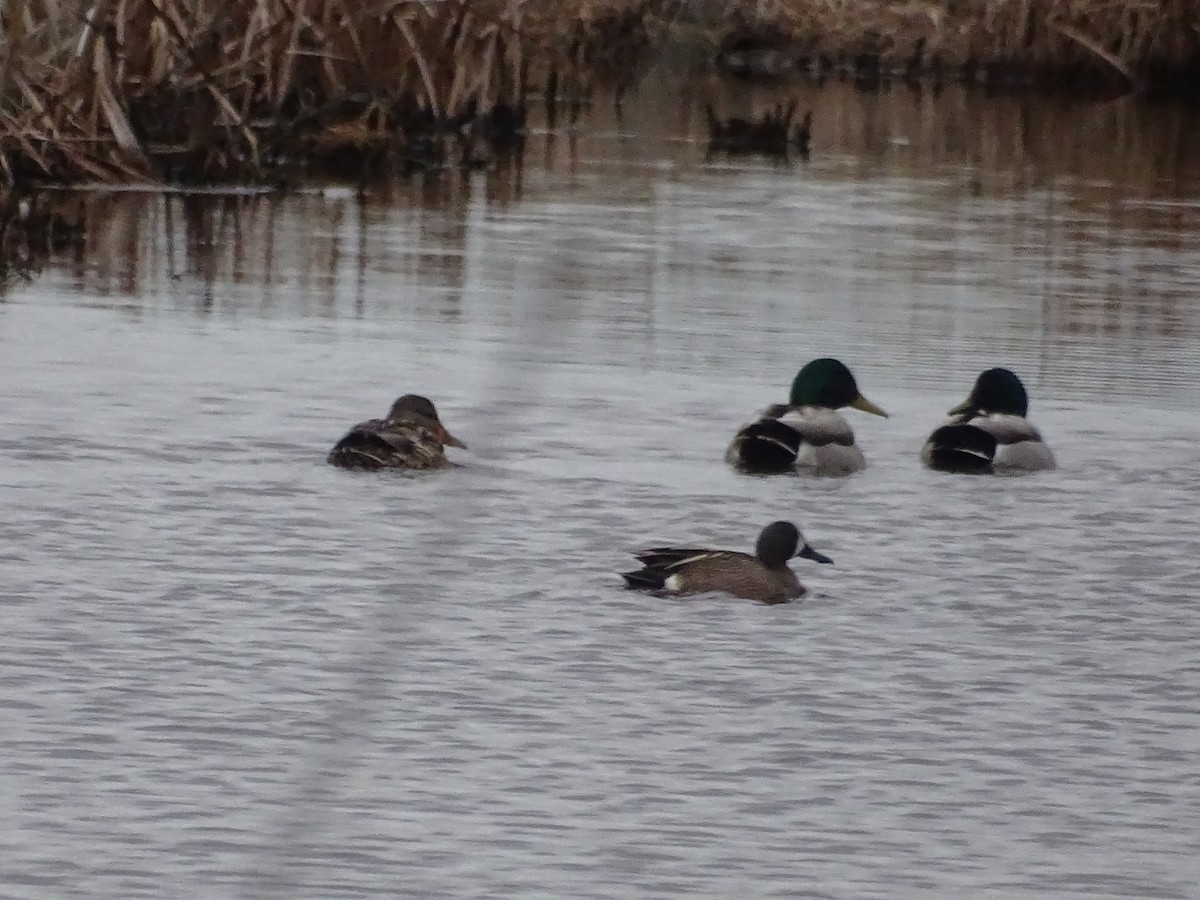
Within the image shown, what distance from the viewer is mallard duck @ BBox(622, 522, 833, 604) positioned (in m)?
7.15

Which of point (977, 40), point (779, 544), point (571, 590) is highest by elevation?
point (977, 40)

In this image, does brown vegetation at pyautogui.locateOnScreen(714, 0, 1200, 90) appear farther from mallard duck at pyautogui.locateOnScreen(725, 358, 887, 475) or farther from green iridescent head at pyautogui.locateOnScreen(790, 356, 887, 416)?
mallard duck at pyautogui.locateOnScreen(725, 358, 887, 475)

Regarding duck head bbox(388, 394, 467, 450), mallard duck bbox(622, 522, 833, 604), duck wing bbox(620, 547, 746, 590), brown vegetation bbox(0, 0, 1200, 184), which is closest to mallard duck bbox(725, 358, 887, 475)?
duck head bbox(388, 394, 467, 450)

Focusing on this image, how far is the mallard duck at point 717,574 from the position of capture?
7.15 m

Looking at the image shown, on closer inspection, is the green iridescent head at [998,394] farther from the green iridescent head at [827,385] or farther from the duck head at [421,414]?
the duck head at [421,414]

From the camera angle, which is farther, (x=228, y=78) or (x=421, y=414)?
(x=228, y=78)

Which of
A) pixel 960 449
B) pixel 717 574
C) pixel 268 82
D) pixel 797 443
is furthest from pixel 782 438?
pixel 268 82

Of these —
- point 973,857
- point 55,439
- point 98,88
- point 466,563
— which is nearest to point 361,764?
point 973,857

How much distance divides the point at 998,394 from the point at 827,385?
22.0 inches

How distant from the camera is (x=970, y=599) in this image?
7379mm

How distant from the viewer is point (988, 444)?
8922 mm

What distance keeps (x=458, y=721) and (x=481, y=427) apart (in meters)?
3.19

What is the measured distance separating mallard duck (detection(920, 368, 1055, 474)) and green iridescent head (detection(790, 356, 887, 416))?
0.42 metres

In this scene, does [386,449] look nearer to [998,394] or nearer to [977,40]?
[998,394]
